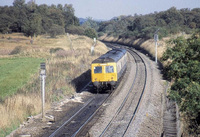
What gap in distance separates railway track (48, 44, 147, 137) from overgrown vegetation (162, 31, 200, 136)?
273cm

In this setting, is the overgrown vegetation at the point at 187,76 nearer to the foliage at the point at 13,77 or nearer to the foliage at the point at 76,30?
the foliage at the point at 13,77

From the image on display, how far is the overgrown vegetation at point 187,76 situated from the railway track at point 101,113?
8.94 ft

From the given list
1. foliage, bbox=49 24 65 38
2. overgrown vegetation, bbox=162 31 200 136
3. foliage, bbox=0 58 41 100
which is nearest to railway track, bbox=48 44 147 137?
overgrown vegetation, bbox=162 31 200 136

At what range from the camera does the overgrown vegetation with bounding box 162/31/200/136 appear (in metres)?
10.9

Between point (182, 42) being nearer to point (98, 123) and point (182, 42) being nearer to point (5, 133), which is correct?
point (98, 123)

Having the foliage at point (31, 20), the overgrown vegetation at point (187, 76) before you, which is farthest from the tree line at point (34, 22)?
the overgrown vegetation at point (187, 76)

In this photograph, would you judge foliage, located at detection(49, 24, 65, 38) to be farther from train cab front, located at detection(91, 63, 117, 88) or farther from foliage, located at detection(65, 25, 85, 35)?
train cab front, located at detection(91, 63, 117, 88)

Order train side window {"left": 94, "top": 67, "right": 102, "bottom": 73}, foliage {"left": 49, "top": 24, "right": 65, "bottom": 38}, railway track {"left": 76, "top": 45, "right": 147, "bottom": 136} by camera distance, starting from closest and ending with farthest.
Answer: railway track {"left": 76, "top": 45, "right": 147, "bottom": 136}
train side window {"left": 94, "top": 67, "right": 102, "bottom": 73}
foliage {"left": 49, "top": 24, "right": 65, "bottom": 38}

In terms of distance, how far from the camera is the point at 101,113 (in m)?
14.7

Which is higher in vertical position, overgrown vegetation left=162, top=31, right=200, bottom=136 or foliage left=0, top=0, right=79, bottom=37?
foliage left=0, top=0, right=79, bottom=37

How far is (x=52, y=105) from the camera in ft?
54.4

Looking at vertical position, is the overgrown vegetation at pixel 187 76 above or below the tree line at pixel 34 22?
below

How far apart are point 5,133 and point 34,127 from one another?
139 cm

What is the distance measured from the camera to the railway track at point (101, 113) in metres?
11.9
